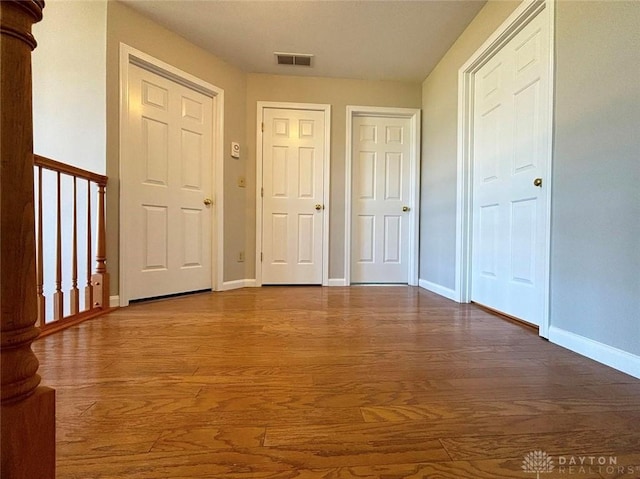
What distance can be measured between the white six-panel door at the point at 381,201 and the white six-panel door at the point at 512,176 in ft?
3.55

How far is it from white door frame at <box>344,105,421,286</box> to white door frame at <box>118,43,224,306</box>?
1.32 m

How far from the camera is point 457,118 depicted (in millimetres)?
2580

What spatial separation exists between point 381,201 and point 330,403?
276 centimetres

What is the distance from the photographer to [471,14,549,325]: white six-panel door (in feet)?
5.71

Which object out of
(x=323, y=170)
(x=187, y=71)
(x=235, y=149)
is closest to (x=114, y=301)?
(x=235, y=149)

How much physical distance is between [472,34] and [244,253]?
9.12 feet

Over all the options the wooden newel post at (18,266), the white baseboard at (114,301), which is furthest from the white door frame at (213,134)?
the wooden newel post at (18,266)

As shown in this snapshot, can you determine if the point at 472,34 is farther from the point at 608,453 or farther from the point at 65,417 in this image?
the point at 65,417

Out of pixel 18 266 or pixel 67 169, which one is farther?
pixel 67 169

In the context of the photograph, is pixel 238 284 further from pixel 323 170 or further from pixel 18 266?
pixel 18 266

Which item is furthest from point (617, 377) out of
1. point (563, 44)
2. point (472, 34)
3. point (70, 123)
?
point (70, 123)

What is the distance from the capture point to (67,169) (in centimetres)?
181

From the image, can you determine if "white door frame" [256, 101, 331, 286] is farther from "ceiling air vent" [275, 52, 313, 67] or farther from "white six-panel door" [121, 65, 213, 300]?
"white six-panel door" [121, 65, 213, 300]

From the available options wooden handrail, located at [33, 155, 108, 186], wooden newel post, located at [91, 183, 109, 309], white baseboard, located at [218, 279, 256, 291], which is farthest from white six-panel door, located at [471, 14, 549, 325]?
wooden newel post, located at [91, 183, 109, 309]
